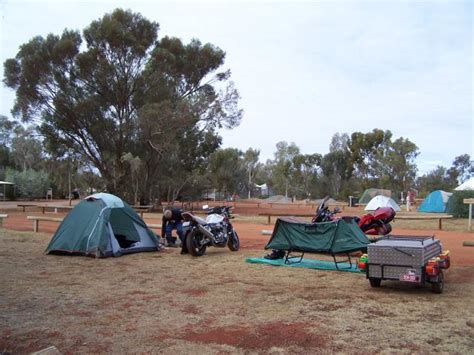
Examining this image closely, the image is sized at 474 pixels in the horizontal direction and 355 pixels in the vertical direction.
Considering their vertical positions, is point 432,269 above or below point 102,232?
below

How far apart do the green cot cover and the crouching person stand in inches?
117

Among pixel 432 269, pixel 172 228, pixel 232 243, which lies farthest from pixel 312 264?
pixel 172 228

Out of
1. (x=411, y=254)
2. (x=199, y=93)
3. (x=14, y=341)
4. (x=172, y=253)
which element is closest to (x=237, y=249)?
(x=172, y=253)

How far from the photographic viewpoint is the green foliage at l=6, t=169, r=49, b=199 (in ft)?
186

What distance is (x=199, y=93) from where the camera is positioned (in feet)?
119

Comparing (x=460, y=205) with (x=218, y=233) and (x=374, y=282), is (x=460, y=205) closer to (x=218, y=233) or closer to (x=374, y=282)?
(x=218, y=233)

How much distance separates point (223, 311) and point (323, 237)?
3797mm

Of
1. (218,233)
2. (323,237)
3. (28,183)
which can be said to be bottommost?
(218,233)

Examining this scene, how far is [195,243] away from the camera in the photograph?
10.8 m

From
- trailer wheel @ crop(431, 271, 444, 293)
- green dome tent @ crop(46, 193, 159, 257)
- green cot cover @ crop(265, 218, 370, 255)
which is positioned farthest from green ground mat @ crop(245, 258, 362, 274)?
green dome tent @ crop(46, 193, 159, 257)

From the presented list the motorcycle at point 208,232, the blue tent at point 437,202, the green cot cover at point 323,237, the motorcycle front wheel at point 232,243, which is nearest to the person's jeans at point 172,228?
the motorcycle at point 208,232

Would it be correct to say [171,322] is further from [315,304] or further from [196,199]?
[196,199]

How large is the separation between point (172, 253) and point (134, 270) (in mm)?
2436

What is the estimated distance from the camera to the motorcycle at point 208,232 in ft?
35.4
